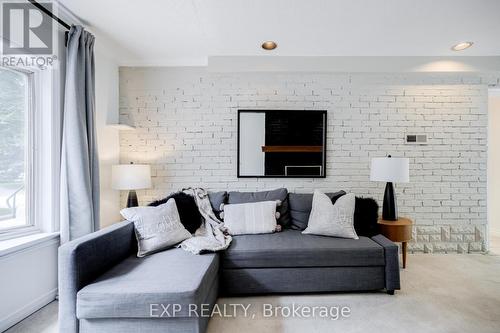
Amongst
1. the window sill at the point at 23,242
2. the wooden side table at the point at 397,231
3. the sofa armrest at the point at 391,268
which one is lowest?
the sofa armrest at the point at 391,268

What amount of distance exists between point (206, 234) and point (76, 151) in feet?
4.55

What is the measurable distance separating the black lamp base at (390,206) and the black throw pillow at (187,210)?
203 cm

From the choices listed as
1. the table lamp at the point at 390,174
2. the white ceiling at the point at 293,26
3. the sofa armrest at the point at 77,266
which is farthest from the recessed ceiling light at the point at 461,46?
the sofa armrest at the point at 77,266

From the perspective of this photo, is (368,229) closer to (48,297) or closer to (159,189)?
(159,189)

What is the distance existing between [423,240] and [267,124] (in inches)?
96.8

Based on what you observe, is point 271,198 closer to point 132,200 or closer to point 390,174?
point 390,174

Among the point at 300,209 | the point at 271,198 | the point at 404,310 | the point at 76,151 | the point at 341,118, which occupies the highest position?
the point at 341,118

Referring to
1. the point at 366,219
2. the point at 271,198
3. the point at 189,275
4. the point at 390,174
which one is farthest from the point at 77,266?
the point at 390,174

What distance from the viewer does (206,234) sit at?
2590 millimetres

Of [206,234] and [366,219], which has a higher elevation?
[366,219]

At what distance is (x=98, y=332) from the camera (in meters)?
1.56

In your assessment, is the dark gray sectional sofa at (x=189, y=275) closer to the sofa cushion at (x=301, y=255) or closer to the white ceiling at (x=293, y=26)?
the sofa cushion at (x=301, y=255)

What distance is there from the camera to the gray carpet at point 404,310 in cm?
182

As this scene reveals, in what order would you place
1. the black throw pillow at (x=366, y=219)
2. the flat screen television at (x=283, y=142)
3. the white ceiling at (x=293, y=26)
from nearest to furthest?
the white ceiling at (x=293, y=26)
the black throw pillow at (x=366, y=219)
the flat screen television at (x=283, y=142)
